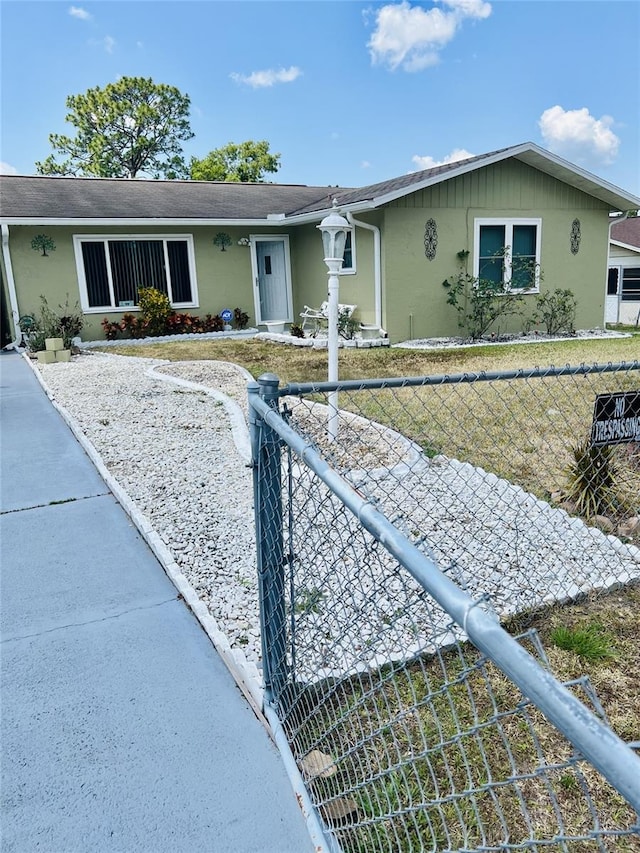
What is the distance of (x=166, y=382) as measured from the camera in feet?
28.8

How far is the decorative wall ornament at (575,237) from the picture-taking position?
1470cm

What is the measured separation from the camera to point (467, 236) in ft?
44.5

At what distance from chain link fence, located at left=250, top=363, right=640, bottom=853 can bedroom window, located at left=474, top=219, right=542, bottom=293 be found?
8694mm

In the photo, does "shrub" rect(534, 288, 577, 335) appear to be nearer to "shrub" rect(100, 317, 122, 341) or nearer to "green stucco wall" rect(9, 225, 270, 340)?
"green stucco wall" rect(9, 225, 270, 340)

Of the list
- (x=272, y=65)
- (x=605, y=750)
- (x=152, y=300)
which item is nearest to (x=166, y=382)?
(x=152, y=300)

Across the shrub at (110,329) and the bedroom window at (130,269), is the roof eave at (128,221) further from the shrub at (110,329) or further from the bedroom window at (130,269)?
the shrub at (110,329)

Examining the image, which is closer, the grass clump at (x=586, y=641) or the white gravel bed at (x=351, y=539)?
the white gravel bed at (x=351, y=539)

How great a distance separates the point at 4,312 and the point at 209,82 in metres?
23.9

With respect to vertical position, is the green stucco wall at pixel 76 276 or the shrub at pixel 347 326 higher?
the green stucco wall at pixel 76 276

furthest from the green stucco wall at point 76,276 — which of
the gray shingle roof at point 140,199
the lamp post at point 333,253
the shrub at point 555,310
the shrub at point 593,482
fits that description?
the shrub at point 593,482

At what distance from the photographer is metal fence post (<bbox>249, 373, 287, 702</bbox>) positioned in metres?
2.09

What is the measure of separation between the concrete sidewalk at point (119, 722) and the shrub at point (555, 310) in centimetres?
1283

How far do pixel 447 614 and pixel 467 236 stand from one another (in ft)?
43.4

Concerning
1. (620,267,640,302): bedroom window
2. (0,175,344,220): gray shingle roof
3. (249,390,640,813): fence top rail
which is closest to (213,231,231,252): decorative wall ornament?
(0,175,344,220): gray shingle roof
